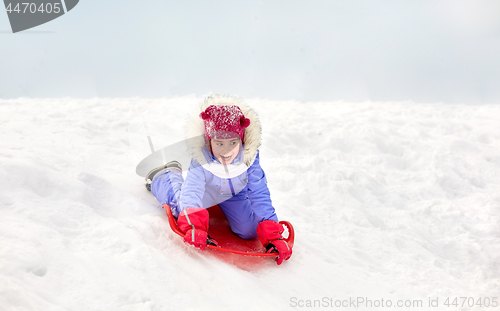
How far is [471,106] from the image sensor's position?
503 centimetres

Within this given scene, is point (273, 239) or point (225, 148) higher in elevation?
point (225, 148)

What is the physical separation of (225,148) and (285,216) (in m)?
0.85

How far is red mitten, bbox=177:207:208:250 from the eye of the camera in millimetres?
1402

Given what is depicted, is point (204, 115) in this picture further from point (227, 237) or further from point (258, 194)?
point (227, 237)

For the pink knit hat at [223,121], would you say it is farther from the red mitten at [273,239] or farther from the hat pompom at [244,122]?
the red mitten at [273,239]

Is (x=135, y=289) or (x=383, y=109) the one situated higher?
A: (x=135, y=289)

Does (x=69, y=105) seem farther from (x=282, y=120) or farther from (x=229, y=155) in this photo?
(x=229, y=155)

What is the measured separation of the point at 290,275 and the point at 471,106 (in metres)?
4.86

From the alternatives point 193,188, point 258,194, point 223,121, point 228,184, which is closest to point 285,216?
point 258,194

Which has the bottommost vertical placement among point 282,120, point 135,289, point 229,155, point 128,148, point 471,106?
point 471,106

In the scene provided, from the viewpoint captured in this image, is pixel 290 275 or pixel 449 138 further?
pixel 449 138

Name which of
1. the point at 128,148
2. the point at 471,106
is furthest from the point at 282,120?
the point at 471,106

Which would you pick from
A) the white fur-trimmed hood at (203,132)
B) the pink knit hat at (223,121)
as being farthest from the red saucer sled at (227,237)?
the pink knit hat at (223,121)

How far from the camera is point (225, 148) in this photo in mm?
1553
